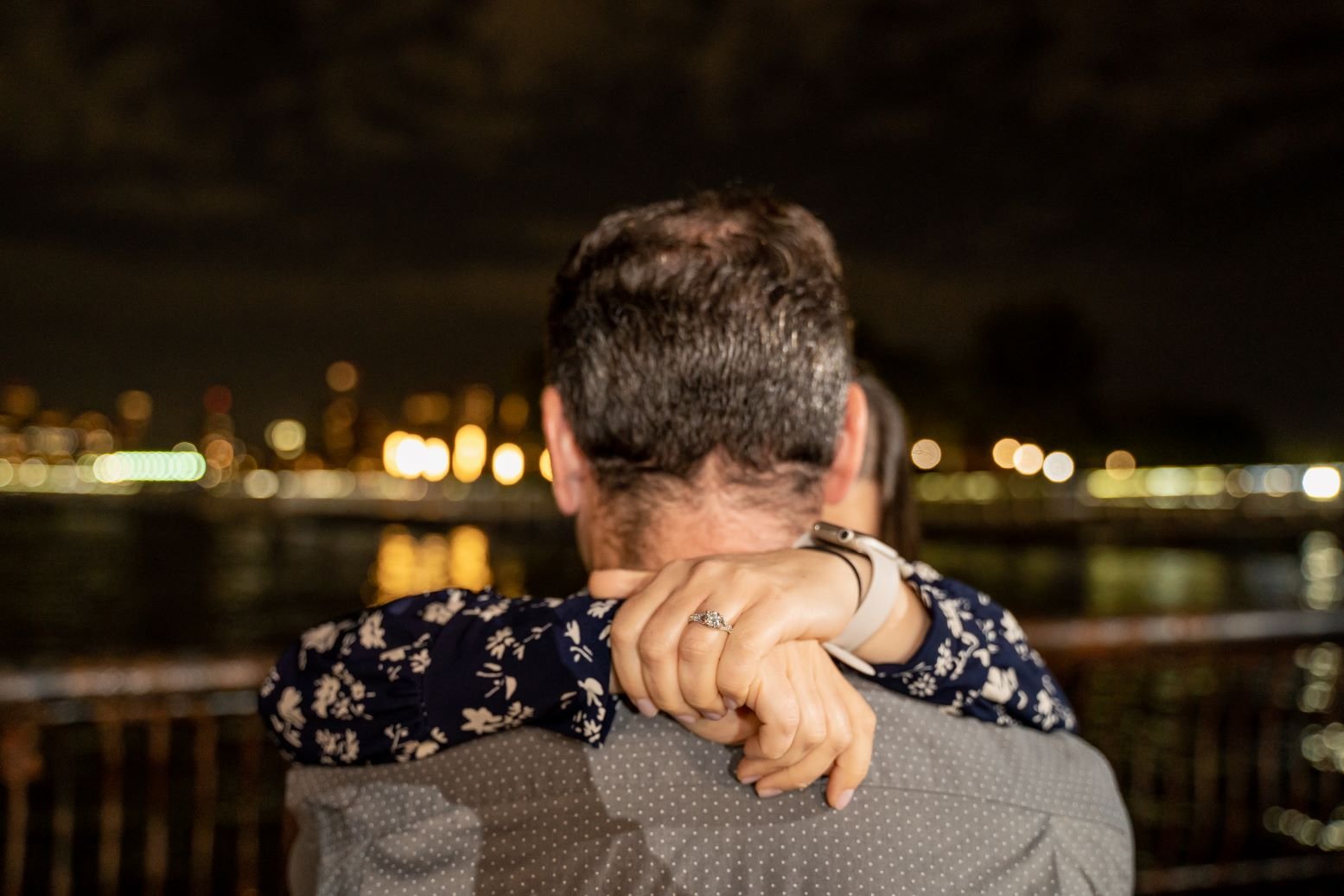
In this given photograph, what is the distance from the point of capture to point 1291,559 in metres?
56.8

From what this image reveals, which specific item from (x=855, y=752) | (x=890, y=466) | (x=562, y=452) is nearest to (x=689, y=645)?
(x=855, y=752)

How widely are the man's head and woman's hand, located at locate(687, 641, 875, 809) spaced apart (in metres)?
0.33

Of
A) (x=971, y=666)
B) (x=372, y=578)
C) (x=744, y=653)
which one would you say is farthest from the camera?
(x=372, y=578)

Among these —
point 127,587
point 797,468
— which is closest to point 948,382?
point 127,587

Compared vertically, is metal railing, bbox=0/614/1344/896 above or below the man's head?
below

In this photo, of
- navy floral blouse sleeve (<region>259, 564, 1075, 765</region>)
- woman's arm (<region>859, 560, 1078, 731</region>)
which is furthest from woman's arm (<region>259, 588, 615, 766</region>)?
woman's arm (<region>859, 560, 1078, 731</region>)

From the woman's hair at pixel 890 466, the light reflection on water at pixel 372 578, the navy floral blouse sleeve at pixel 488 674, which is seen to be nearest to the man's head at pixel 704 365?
the navy floral blouse sleeve at pixel 488 674

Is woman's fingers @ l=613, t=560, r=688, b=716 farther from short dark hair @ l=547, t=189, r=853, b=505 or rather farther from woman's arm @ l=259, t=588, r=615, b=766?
short dark hair @ l=547, t=189, r=853, b=505

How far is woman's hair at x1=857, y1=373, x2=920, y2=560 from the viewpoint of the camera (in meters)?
3.21

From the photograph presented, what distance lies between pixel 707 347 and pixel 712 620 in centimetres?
47

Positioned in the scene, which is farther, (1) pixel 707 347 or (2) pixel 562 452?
(2) pixel 562 452

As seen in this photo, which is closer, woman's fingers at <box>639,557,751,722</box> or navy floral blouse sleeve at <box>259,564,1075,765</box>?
woman's fingers at <box>639,557,751,722</box>

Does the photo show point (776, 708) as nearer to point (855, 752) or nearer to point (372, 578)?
point (855, 752)

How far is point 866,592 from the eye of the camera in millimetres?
1417
